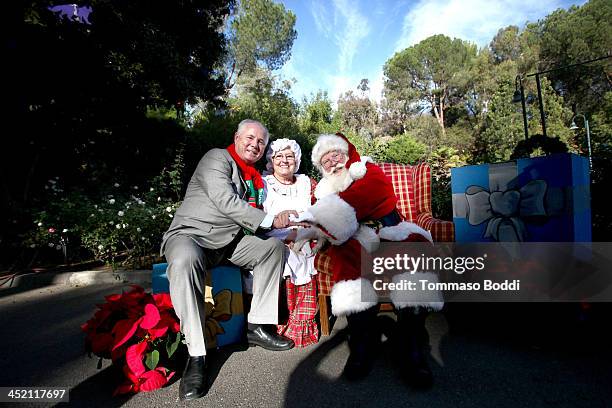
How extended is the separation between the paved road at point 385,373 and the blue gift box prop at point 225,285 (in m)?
0.10

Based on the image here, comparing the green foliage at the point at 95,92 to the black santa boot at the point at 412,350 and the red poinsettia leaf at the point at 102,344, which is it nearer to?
the red poinsettia leaf at the point at 102,344

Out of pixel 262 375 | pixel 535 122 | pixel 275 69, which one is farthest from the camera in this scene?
pixel 275 69

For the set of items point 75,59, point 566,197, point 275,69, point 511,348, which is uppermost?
point 275,69

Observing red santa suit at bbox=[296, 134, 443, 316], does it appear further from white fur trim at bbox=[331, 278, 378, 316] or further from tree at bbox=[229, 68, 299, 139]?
tree at bbox=[229, 68, 299, 139]

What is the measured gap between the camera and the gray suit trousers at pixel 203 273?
6.07 feet

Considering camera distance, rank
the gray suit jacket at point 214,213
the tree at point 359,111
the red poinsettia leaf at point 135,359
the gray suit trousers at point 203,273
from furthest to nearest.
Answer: the tree at point 359,111, the gray suit jacket at point 214,213, the gray suit trousers at point 203,273, the red poinsettia leaf at point 135,359

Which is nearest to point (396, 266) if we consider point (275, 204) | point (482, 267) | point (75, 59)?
point (482, 267)

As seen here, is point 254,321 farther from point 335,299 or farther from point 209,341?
point 335,299

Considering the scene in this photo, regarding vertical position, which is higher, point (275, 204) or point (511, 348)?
point (275, 204)

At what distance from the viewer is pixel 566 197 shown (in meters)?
2.07

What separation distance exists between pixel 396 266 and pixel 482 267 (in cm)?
77

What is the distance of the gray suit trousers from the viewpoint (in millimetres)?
1849

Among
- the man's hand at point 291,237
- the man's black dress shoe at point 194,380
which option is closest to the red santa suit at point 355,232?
the man's hand at point 291,237

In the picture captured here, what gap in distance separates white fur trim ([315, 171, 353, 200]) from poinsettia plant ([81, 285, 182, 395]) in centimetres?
124
